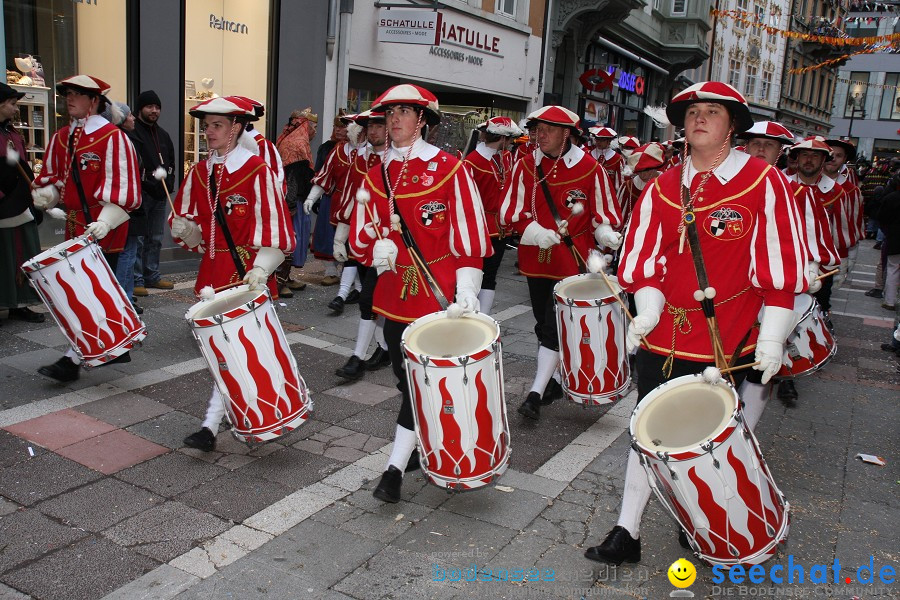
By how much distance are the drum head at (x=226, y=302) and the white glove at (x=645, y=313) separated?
1963 millimetres

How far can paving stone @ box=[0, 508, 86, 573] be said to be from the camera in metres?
3.48

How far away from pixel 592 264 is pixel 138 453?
2810 millimetres

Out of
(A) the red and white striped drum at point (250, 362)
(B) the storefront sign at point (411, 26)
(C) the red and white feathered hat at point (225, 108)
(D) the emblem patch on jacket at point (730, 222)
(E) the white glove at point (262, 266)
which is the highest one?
(B) the storefront sign at point (411, 26)

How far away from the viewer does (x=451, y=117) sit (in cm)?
1645

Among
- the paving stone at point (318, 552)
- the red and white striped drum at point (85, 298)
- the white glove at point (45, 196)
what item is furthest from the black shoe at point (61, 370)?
the paving stone at point (318, 552)

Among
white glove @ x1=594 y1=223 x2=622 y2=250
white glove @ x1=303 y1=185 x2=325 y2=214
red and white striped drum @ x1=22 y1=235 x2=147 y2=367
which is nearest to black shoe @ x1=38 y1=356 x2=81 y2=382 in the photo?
red and white striped drum @ x1=22 y1=235 x2=147 y2=367

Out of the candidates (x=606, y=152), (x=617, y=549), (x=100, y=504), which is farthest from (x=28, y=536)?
(x=606, y=152)

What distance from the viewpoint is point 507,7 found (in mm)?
17562

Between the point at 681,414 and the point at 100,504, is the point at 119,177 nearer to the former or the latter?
the point at 100,504

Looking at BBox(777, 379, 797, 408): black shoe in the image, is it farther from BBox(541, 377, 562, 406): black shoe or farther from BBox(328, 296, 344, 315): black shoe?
BBox(328, 296, 344, 315): black shoe

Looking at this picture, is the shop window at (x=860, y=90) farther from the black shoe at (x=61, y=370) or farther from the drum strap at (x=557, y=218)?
the black shoe at (x=61, y=370)

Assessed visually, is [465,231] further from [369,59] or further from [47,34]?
[369,59]

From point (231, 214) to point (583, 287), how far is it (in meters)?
2.26

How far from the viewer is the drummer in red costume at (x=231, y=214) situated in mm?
4656
